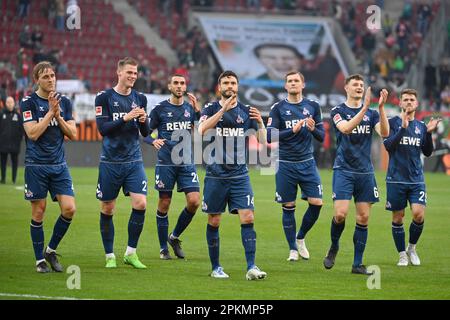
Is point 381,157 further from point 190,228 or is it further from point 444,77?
point 190,228

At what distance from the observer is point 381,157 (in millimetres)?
36688

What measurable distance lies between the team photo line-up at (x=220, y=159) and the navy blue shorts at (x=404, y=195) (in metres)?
0.01

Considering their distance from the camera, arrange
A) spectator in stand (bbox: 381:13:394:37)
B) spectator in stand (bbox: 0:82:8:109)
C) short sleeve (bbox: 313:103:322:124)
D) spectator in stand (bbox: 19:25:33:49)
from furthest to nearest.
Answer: spectator in stand (bbox: 381:13:394:37), spectator in stand (bbox: 19:25:33:49), spectator in stand (bbox: 0:82:8:109), short sleeve (bbox: 313:103:322:124)

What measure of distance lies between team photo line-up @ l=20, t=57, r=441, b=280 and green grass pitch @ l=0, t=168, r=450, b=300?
0.34 m

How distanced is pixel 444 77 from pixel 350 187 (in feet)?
94.8

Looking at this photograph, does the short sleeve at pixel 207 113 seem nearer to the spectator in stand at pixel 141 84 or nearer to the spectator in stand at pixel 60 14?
the spectator in stand at pixel 141 84

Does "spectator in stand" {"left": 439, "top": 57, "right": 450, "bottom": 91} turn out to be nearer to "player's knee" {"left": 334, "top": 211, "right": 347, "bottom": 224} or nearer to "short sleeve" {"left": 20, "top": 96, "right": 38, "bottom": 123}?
"player's knee" {"left": 334, "top": 211, "right": 347, "bottom": 224}

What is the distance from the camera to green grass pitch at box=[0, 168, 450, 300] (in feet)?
35.9

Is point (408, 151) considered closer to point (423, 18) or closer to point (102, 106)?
point (102, 106)

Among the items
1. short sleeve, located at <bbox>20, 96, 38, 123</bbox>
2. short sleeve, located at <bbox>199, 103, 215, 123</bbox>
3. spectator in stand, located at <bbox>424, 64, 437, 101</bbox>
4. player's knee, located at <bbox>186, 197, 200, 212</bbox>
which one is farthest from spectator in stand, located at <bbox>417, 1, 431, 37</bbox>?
short sleeve, located at <bbox>20, 96, 38, 123</bbox>

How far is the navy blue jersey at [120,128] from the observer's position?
1295cm

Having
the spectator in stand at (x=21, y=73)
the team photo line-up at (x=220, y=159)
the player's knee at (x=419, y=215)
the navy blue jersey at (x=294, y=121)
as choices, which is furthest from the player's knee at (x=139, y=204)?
the spectator in stand at (x=21, y=73)
